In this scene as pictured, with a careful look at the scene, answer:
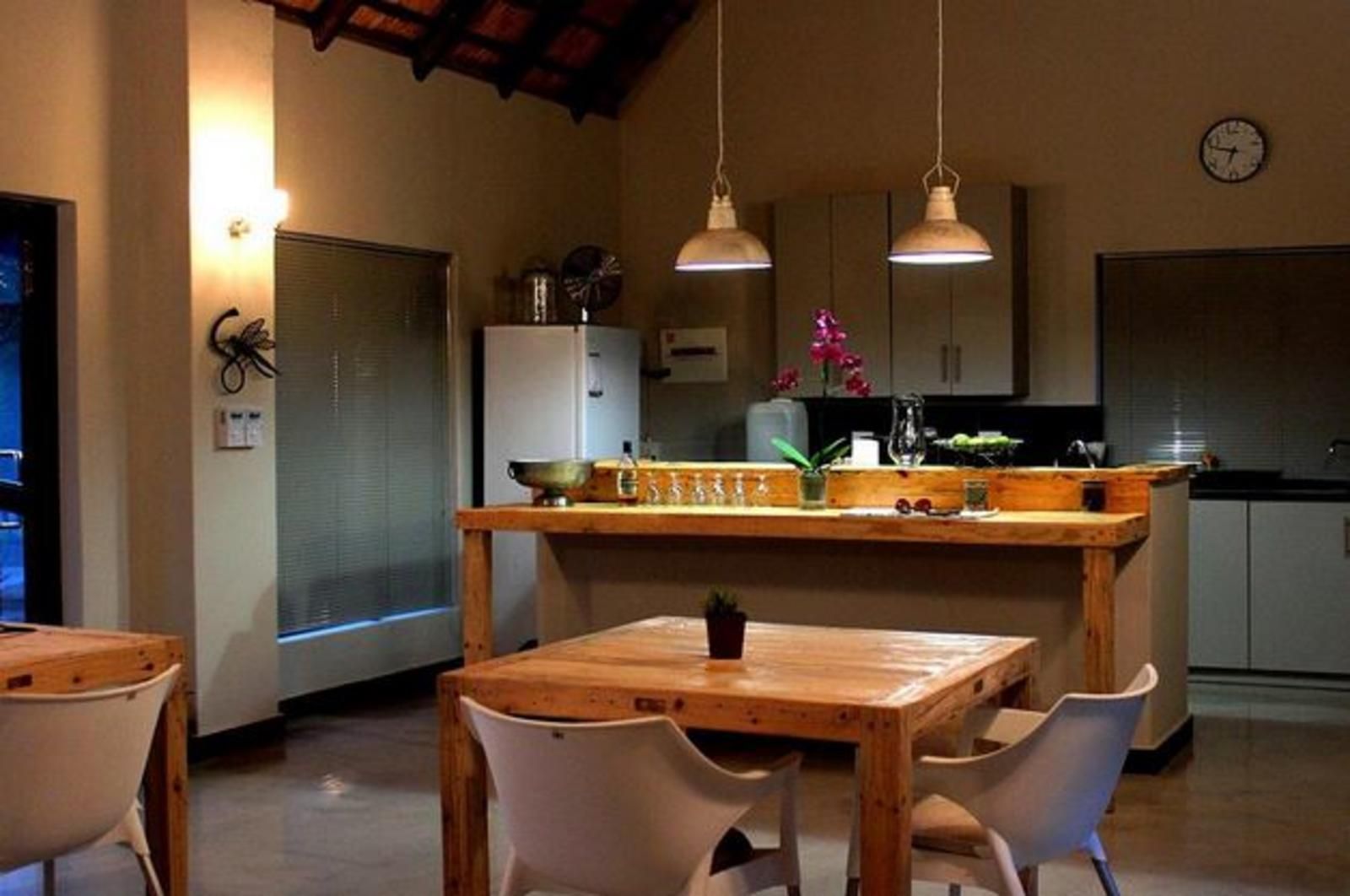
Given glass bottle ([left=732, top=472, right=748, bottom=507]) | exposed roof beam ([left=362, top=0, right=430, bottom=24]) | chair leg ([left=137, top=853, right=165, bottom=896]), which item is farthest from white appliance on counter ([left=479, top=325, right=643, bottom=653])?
chair leg ([left=137, top=853, right=165, bottom=896])

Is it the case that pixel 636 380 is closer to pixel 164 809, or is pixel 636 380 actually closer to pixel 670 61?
pixel 670 61

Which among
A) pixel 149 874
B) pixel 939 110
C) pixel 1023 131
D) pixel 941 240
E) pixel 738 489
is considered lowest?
pixel 149 874

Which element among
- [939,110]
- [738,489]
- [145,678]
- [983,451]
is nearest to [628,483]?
[738,489]

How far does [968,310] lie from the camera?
9.05 m

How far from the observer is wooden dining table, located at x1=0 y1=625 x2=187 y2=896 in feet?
13.8

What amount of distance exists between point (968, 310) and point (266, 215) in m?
3.61

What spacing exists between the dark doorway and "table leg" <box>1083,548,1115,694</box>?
12.3 ft

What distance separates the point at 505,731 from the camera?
347 cm

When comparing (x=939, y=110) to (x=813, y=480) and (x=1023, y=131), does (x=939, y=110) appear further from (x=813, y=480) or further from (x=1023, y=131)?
(x=813, y=480)

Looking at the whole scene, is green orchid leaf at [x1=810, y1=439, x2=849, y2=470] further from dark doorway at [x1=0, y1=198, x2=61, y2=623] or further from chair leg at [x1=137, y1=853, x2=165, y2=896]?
chair leg at [x1=137, y1=853, x2=165, y2=896]

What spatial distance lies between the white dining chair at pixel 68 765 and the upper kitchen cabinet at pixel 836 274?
18.8ft

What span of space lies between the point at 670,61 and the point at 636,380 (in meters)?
1.96

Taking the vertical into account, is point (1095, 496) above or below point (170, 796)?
above

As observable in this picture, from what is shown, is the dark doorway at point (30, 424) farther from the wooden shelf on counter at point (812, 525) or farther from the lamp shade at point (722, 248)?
the lamp shade at point (722, 248)
